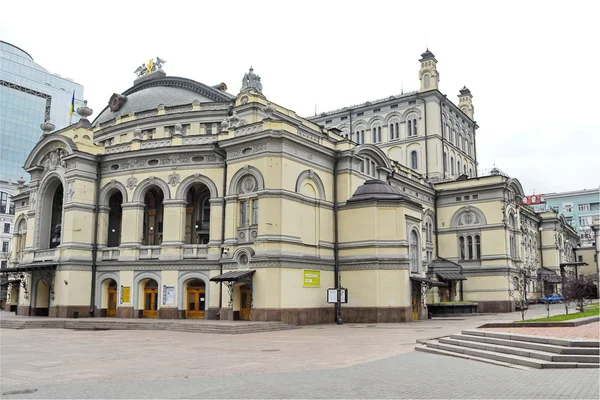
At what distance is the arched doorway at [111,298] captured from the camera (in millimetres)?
41500

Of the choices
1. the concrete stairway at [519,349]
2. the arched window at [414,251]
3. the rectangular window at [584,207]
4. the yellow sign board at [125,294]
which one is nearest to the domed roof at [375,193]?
the arched window at [414,251]

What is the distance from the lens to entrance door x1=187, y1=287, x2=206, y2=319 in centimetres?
3872

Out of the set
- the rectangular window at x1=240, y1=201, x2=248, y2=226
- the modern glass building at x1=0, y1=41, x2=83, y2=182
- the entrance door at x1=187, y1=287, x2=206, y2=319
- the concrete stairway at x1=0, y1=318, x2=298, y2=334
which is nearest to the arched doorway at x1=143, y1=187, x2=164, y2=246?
the entrance door at x1=187, y1=287, x2=206, y2=319

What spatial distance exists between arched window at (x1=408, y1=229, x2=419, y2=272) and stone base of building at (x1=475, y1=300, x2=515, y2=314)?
48.4 ft

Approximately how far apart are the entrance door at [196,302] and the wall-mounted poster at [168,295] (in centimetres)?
106

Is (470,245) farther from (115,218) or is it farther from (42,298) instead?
(42,298)

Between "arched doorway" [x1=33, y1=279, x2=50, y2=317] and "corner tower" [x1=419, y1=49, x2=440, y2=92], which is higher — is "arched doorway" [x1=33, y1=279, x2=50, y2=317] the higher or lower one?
the lower one

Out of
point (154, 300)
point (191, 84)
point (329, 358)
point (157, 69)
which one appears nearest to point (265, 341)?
point (329, 358)

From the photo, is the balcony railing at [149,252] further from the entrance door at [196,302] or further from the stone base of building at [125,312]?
the stone base of building at [125,312]

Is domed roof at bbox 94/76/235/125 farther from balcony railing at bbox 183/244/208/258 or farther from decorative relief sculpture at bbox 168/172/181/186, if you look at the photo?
balcony railing at bbox 183/244/208/258

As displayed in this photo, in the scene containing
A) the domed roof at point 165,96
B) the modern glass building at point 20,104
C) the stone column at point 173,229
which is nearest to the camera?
the stone column at point 173,229

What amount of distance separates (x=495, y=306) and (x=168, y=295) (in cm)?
3071

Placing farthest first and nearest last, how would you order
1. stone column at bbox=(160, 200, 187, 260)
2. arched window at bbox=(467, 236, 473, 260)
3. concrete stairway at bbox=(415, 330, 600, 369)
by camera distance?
arched window at bbox=(467, 236, 473, 260), stone column at bbox=(160, 200, 187, 260), concrete stairway at bbox=(415, 330, 600, 369)

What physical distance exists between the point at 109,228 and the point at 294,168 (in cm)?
1580
